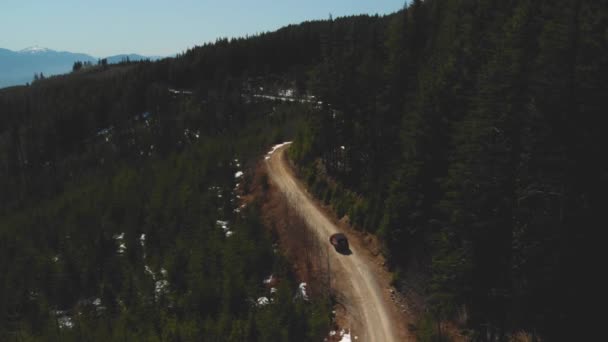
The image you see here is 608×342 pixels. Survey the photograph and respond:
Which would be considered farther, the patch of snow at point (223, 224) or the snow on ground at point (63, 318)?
the patch of snow at point (223, 224)

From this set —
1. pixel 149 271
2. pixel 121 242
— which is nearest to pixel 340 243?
pixel 149 271

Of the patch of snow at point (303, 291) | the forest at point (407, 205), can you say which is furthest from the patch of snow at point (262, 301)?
the patch of snow at point (303, 291)

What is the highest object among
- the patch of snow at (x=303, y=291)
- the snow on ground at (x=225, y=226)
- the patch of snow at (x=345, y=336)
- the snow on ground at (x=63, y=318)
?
the snow on ground at (x=225, y=226)

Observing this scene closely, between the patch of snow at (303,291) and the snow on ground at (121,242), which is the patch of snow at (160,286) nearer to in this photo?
the snow on ground at (121,242)

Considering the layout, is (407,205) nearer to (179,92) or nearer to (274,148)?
(274,148)

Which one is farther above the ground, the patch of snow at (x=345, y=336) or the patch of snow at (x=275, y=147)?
the patch of snow at (x=275, y=147)

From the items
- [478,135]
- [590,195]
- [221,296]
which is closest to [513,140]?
[478,135]
